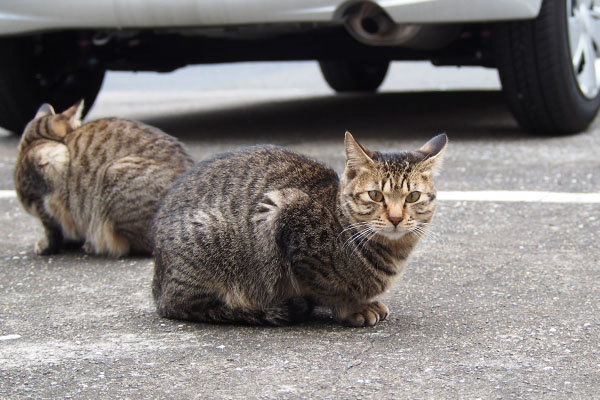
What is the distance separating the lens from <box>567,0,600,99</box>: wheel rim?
5.79 m

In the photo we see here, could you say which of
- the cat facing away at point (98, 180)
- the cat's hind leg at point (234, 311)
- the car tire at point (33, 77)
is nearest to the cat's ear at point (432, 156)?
the cat's hind leg at point (234, 311)

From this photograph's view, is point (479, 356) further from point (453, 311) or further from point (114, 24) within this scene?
point (114, 24)

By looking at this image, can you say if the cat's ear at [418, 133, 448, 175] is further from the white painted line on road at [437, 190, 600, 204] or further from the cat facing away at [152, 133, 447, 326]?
the white painted line on road at [437, 190, 600, 204]

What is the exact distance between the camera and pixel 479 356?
278cm

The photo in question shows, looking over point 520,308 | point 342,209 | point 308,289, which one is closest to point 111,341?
point 308,289

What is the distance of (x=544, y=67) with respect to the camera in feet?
18.0

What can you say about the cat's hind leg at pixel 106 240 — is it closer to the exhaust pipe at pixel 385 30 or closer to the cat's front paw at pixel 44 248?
the cat's front paw at pixel 44 248

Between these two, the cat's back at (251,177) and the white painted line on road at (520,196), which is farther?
the white painted line on road at (520,196)

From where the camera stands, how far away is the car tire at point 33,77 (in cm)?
640

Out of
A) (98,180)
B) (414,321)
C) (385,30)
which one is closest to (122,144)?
(98,180)

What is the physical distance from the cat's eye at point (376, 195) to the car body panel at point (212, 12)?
2486 mm

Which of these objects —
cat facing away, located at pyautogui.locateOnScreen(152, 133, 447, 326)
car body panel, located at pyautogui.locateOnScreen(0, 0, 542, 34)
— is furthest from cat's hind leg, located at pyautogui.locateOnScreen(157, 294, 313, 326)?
car body panel, located at pyautogui.locateOnScreen(0, 0, 542, 34)

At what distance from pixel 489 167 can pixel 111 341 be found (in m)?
3.10

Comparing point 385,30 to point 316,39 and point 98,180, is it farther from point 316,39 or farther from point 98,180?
point 98,180
